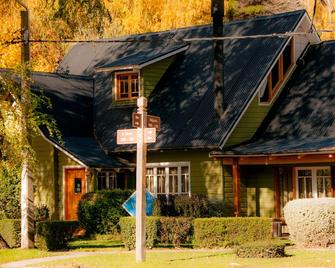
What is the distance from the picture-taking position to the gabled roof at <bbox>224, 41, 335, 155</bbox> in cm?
3291

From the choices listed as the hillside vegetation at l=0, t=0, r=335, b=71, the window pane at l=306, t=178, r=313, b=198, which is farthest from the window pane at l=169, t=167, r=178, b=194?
the hillside vegetation at l=0, t=0, r=335, b=71

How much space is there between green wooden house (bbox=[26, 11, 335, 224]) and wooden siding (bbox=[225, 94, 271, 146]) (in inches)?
1.5

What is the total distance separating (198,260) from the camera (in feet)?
77.5

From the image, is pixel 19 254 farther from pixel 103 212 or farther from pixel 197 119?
pixel 197 119

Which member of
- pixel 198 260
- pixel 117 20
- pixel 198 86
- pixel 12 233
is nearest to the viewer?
pixel 198 260

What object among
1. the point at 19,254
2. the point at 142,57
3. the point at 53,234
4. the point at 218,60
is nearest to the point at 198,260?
the point at 19,254

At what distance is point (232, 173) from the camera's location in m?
34.5

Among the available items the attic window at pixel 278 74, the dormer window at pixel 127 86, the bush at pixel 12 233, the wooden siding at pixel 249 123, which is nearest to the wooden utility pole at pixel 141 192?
the bush at pixel 12 233

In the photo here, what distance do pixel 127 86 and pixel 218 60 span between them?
5602mm

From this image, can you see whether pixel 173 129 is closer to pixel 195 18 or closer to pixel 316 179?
pixel 316 179

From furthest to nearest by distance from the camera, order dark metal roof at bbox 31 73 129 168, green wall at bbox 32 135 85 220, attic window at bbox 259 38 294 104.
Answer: green wall at bbox 32 135 85 220, dark metal roof at bbox 31 73 129 168, attic window at bbox 259 38 294 104

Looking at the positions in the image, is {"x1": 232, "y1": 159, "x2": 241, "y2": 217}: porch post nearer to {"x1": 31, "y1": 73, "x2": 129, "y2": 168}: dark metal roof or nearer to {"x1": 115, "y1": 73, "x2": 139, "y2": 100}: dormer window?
{"x1": 31, "y1": 73, "x2": 129, "y2": 168}: dark metal roof

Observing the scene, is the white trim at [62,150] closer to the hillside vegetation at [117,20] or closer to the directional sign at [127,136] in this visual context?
the hillside vegetation at [117,20]

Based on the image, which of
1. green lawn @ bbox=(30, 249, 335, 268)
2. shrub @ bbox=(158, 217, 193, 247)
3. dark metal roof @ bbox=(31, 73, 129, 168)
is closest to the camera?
green lawn @ bbox=(30, 249, 335, 268)
